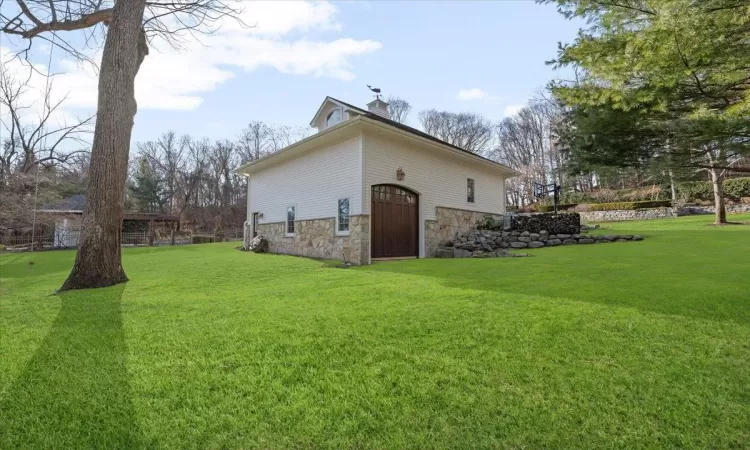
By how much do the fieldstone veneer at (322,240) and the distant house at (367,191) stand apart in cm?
3

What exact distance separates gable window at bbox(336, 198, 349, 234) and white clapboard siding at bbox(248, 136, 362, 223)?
0.19 m

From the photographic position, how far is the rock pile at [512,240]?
39.4 feet

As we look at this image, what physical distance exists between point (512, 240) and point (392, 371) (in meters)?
11.5

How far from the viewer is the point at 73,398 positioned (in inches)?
85.3

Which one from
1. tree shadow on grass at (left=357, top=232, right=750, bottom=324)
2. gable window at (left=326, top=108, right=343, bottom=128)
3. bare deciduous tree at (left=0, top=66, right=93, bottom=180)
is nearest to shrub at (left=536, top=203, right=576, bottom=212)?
tree shadow on grass at (left=357, top=232, right=750, bottom=324)

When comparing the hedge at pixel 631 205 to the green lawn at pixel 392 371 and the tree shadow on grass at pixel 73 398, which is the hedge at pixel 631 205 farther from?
the tree shadow on grass at pixel 73 398

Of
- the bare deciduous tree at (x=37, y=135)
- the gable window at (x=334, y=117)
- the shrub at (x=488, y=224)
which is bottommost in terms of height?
the shrub at (x=488, y=224)

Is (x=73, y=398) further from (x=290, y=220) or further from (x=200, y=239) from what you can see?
(x=200, y=239)

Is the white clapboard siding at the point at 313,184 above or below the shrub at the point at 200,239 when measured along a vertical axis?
above

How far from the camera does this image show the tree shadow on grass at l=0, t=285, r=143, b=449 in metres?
1.82

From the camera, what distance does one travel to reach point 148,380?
2.38 metres

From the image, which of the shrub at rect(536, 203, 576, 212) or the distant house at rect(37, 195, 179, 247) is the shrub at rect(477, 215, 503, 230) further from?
the distant house at rect(37, 195, 179, 247)

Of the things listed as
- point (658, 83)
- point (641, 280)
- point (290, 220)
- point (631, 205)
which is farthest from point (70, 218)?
point (631, 205)

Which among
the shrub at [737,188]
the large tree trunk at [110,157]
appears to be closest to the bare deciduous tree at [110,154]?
the large tree trunk at [110,157]
